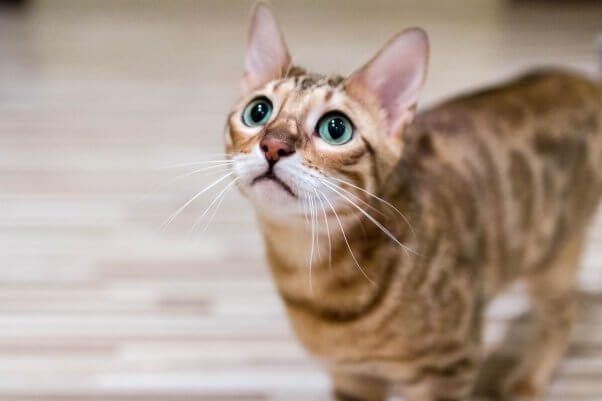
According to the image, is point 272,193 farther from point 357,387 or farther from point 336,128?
point 357,387

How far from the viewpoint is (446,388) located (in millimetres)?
1023

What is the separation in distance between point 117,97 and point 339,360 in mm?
1763

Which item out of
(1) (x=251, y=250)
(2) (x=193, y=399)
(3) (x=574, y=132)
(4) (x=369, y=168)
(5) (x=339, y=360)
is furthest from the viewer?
(1) (x=251, y=250)

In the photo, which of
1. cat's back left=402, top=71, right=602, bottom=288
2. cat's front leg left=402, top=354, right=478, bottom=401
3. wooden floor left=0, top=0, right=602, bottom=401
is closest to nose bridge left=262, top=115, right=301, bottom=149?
cat's back left=402, top=71, right=602, bottom=288

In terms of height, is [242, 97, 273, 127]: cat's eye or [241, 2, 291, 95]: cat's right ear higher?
[241, 2, 291, 95]: cat's right ear

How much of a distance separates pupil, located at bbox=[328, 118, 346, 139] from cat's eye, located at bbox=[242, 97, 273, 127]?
0.25 feet

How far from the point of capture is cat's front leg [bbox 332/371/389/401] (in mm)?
1138

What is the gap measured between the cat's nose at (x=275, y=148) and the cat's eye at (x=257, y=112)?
72 millimetres

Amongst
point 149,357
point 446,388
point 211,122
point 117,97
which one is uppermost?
point 117,97

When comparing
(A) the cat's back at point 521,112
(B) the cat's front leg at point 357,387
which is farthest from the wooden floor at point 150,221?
(A) the cat's back at point 521,112

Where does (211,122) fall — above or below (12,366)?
above

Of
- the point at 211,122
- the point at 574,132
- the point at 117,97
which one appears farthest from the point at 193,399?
the point at 117,97

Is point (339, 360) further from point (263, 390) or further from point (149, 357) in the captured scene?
point (149, 357)

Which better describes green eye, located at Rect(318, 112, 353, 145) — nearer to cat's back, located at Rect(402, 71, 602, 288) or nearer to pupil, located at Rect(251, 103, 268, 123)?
pupil, located at Rect(251, 103, 268, 123)
